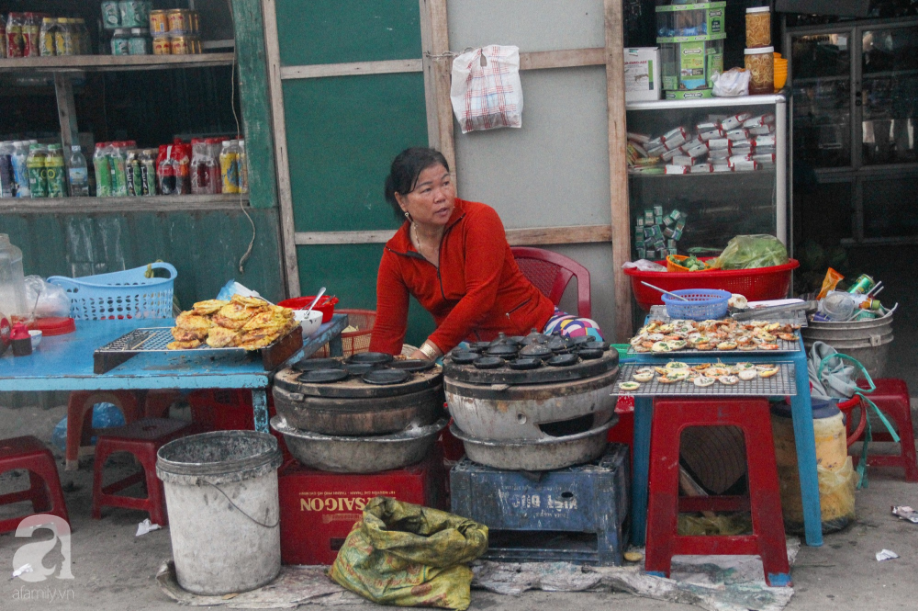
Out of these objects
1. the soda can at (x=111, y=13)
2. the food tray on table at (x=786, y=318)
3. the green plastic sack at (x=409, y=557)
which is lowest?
the green plastic sack at (x=409, y=557)

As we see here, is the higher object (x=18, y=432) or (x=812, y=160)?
(x=812, y=160)

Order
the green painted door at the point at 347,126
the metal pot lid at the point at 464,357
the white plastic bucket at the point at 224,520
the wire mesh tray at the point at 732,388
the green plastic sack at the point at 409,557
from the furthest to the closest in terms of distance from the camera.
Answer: the green painted door at the point at 347,126
the metal pot lid at the point at 464,357
the white plastic bucket at the point at 224,520
the green plastic sack at the point at 409,557
the wire mesh tray at the point at 732,388

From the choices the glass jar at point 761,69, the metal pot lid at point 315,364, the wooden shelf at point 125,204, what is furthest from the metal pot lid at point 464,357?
the glass jar at point 761,69

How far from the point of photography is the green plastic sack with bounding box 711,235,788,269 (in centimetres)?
499

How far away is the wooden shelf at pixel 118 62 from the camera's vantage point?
586 centimetres

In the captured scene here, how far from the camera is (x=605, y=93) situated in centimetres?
519

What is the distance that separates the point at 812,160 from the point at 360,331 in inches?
289

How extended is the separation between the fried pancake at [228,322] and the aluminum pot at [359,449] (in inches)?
16.7

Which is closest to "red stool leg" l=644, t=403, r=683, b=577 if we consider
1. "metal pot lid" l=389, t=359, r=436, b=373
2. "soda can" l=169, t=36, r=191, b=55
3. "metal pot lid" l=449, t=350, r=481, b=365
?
"metal pot lid" l=449, t=350, r=481, b=365

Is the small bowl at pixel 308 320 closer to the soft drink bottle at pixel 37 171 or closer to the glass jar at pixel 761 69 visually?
the soft drink bottle at pixel 37 171

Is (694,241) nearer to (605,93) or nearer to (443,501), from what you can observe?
(605,93)

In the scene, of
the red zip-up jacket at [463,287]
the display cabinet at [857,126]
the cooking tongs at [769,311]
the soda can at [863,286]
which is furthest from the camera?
the display cabinet at [857,126]

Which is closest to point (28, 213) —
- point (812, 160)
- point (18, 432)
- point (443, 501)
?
point (18, 432)

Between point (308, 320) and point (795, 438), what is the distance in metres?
2.14
